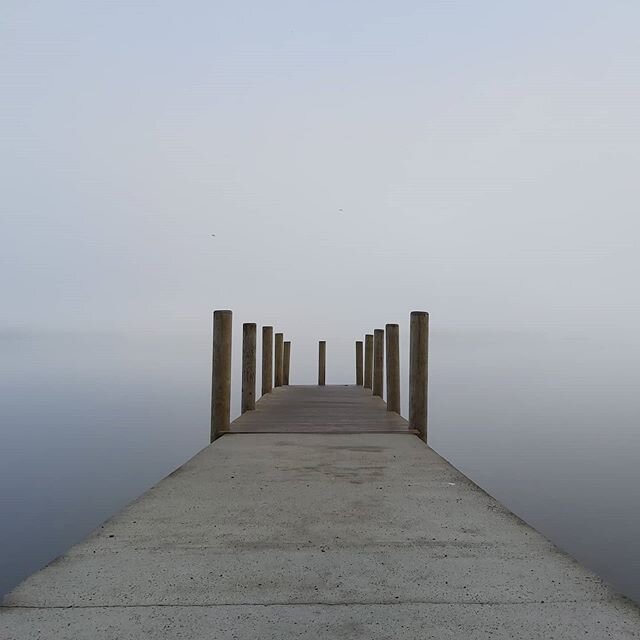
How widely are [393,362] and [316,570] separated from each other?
7404 millimetres

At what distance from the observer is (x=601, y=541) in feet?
43.4

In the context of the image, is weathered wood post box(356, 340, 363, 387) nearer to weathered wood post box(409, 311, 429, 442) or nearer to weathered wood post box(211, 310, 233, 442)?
weathered wood post box(409, 311, 429, 442)

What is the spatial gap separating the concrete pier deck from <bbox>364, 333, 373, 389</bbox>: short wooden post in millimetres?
10244

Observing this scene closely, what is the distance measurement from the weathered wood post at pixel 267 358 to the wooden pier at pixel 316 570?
7.81m

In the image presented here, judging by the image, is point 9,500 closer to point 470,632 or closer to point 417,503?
point 417,503

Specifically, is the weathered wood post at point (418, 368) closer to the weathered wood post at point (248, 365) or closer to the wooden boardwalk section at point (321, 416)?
the wooden boardwalk section at point (321, 416)

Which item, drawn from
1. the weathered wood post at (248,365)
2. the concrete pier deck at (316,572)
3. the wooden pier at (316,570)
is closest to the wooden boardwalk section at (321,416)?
the weathered wood post at (248,365)

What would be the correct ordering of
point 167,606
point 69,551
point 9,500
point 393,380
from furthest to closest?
point 9,500 → point 393,380 → point 69,551 → point 167,606

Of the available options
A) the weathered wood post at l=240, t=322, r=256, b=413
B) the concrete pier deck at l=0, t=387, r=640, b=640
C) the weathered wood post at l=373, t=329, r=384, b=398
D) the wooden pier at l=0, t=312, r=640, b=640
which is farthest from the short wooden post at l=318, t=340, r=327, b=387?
the concrete pier deck at l=0, t=387, r=640, b=640

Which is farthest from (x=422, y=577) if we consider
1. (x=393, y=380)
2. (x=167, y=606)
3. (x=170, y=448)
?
(x=170, y=448)

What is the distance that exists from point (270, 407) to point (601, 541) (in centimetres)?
858

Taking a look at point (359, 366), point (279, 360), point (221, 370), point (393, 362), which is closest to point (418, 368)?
point (221, 370)

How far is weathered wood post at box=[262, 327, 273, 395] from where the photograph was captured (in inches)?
501

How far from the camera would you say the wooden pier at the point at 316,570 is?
85.5 inches
